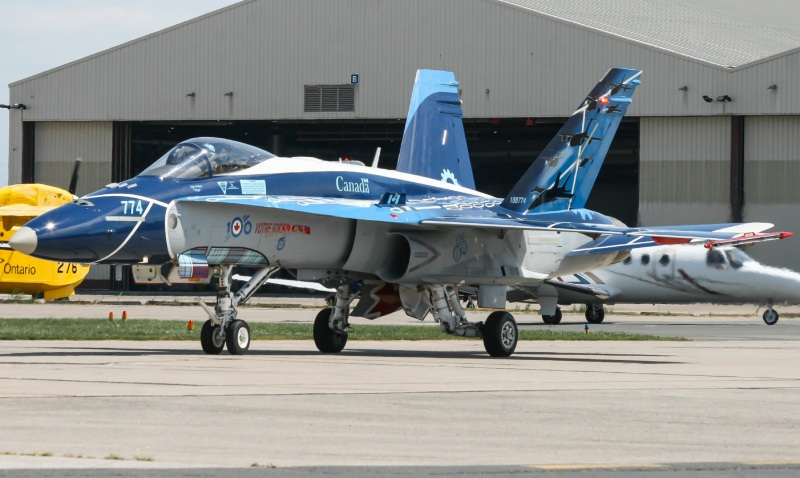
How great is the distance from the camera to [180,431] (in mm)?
9352

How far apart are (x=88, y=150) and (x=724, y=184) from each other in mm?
26091

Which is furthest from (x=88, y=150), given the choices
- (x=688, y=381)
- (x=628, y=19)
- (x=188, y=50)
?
(x=688, y=381)

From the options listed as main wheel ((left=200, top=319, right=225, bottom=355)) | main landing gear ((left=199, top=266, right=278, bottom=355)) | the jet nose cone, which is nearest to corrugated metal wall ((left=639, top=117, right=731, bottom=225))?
main landing gear ((left=199, top=266, right=278, bottom=355))

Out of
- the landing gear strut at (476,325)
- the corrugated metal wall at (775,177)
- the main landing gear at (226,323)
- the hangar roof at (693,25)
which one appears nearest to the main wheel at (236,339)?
the main landing gear at (226,323)

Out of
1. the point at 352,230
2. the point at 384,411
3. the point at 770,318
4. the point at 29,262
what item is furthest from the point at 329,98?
the point at 384,411

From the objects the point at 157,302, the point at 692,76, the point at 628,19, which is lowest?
the point at 157,302

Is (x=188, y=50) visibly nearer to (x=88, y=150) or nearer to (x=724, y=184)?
(x=88, y=150)

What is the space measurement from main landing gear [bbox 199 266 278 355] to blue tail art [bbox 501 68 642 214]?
17.0 feet

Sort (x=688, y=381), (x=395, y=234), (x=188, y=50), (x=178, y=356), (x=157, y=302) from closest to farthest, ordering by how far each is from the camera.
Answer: (x=688, y=381) < (x=178, y=356) < (x=395, y=234) < (x=157, y=302) < (x=188, y=50)

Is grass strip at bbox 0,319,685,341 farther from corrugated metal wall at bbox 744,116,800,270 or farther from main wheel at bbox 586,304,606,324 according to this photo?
corrugated metal wall at bbox 744,116,800,270

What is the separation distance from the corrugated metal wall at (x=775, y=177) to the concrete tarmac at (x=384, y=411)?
2779 centimetres

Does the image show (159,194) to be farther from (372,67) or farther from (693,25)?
(693,25)

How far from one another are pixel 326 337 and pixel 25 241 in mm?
5916

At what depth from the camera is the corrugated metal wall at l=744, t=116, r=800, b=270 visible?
4475 cm
